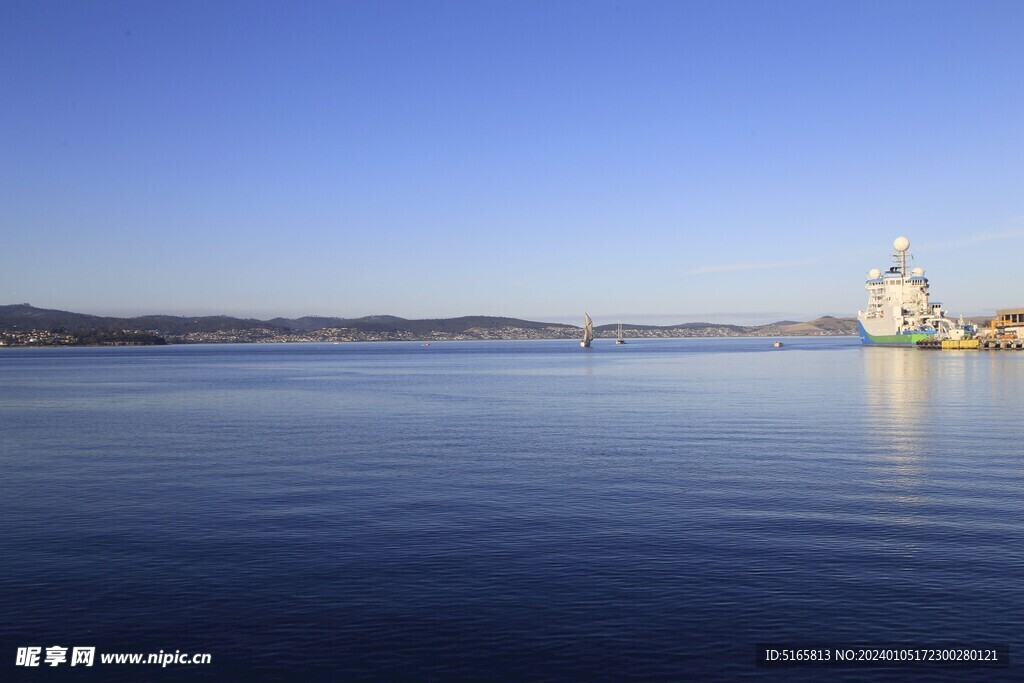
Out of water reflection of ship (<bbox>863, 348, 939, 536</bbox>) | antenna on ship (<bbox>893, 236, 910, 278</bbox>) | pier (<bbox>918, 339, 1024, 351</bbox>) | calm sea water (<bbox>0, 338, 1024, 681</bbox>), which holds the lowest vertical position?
calm sea water (<bbox>0, 338, 1024, 681</bbox>)

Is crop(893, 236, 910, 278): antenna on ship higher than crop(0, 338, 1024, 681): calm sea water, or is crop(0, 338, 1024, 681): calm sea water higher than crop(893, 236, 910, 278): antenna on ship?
crop(893, 236, 910, 278): antenna on ship

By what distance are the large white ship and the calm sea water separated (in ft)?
471

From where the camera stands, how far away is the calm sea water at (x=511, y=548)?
596 inches

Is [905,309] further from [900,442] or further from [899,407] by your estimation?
[900,442]

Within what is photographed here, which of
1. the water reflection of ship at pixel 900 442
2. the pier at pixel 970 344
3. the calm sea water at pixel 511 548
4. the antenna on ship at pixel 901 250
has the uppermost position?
the antenna on ship at pixel 901 250

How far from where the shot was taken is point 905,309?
18225cm

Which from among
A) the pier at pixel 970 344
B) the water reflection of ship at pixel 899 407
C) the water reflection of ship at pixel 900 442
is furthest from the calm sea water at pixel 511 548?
the pier at pixel 970 344

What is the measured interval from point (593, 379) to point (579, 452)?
208 ft

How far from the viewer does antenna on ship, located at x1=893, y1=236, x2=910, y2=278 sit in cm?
18412

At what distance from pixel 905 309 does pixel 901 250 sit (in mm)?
13575

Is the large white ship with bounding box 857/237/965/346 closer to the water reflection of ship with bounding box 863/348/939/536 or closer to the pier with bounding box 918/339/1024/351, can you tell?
the pier with bounding box 918/339/1024/351

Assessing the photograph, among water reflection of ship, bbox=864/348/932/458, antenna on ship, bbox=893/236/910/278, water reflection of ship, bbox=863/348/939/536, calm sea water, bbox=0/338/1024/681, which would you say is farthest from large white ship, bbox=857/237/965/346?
calm sea water, bbox=0/338/1024/681

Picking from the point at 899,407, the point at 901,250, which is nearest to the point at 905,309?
the point at 901,250

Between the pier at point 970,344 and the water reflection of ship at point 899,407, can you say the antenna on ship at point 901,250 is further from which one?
the water reflection of ship at point 899,407
